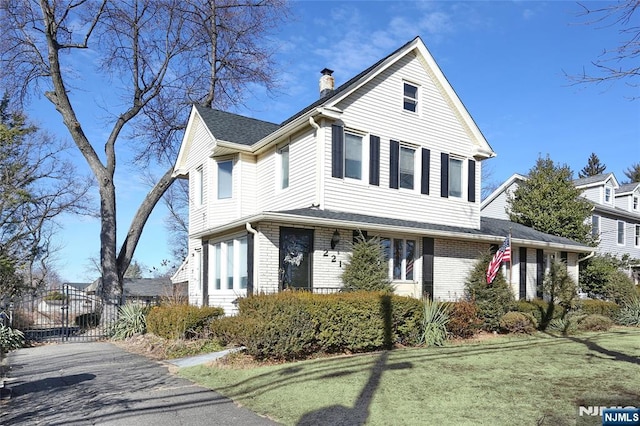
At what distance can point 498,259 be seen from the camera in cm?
1394

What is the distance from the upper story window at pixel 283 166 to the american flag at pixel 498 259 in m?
6.64

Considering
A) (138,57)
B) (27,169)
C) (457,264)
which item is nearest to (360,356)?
(457,264)

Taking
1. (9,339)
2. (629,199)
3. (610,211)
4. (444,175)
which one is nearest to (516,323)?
(444,175)

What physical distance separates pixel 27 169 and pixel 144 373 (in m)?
23.8

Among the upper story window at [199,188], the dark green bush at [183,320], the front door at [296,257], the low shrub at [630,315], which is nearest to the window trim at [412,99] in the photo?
the front door at [296,257]

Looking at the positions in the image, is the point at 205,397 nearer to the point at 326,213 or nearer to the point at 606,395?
the point at 606,395

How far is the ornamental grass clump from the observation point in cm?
1141

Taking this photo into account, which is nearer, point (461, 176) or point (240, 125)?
point (461, 176)

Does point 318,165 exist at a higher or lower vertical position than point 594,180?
lower

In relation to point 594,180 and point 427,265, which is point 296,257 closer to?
point 427,265

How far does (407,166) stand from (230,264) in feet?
21.2

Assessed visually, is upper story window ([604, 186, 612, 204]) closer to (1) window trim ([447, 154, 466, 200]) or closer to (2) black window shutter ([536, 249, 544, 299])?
(2) black window shutter ([536, 249, 544, 299])

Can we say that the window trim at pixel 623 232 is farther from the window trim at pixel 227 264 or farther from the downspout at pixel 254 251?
the downspout at pixel 254 251

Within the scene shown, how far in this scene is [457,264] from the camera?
15.9 m
